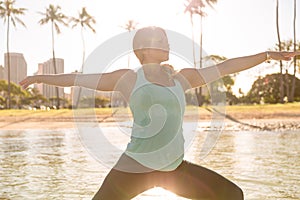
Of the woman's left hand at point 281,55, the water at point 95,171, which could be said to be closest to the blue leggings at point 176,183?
the woman's left hand at point 281,55

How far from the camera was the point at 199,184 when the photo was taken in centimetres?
373

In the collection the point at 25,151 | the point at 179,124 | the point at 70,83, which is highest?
the point at 70,83

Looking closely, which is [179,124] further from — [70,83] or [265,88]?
[265,88]

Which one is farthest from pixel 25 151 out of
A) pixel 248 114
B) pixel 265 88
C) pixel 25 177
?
pixel 265 88

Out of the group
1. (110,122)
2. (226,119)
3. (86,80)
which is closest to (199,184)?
(86,80)

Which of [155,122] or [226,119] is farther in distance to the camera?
[226,119]

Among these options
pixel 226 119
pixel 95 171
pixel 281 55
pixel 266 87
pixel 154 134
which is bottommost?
pixel 95 171

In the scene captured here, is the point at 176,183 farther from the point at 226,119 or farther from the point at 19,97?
the point at 19,97

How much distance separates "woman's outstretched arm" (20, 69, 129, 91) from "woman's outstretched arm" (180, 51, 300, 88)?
1.57ft

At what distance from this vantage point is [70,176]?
31.6 feet

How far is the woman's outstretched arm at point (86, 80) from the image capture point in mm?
3754

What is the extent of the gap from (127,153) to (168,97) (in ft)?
1.55

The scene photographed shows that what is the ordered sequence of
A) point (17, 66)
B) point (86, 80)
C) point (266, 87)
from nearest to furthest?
1. point (86, 80)
2. point (266, 87)
3. point (17, 66)

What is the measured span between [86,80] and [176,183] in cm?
96
